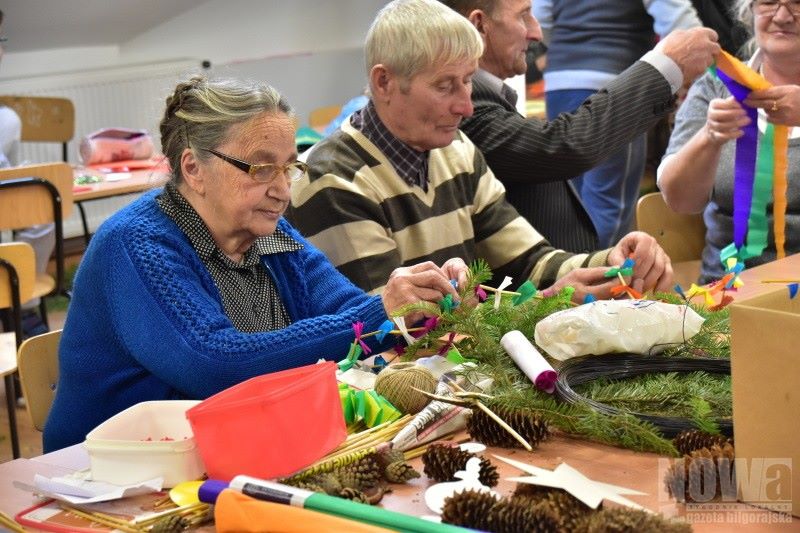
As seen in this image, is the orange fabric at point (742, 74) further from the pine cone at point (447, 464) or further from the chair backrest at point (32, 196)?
the chair backrest at point (32, 196)

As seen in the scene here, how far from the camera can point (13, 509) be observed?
1499mm

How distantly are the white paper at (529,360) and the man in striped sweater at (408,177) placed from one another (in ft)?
1.87

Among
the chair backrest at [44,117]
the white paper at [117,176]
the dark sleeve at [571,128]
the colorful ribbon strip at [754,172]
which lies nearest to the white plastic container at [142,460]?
the dark sleeve at [571,128]

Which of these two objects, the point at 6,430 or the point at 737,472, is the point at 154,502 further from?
the point at 6,430

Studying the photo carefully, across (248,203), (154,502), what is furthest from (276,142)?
(154,502)

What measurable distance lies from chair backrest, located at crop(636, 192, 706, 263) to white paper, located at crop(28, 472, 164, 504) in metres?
2.11

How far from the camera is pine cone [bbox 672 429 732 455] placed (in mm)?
1464

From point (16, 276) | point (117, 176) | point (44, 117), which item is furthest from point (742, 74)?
point (44, 117)

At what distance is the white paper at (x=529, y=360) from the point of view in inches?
66.8

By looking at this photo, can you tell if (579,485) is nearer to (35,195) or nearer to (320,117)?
(35,195)

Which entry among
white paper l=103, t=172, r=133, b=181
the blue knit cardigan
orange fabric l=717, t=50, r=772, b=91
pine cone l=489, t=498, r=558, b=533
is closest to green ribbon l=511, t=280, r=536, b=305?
the blue knit cardigan

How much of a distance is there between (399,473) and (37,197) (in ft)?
10.7

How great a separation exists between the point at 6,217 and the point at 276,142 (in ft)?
8.29

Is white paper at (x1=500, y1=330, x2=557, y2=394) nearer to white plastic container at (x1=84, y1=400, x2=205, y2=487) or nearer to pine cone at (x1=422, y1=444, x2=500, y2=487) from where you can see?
pine cone at (x1=422, y1=444, x2=500, y2=487)
